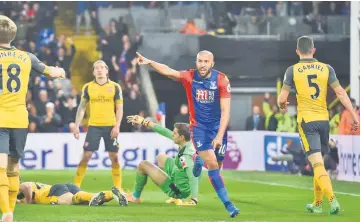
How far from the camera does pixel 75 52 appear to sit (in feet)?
107

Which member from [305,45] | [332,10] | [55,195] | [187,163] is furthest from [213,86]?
[332,10]

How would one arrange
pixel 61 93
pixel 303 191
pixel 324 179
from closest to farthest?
pixel 324 179 < pixel 303 191 < pixel 61 93

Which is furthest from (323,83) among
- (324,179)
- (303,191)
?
(303,191)

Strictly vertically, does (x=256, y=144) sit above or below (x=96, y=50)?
below

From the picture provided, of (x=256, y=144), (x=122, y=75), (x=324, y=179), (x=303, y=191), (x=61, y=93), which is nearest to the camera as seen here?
(x=324, y=179)

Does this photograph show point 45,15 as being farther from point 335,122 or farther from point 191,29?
point 335,122

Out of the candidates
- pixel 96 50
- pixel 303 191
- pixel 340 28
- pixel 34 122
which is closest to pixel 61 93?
pixel 34 122

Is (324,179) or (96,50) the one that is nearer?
(324,179)

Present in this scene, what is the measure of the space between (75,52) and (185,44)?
3405 mm

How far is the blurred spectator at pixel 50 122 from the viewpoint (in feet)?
90.2

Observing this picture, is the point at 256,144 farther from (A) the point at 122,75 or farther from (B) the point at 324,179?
(B) the point at 324,179

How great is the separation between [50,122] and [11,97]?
53.5 ft

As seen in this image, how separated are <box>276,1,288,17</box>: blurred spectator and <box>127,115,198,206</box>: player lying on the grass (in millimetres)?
18601

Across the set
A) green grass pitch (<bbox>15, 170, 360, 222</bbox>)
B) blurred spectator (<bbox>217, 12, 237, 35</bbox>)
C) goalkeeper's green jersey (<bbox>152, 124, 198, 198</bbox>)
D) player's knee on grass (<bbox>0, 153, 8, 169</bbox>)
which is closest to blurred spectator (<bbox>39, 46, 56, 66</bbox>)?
blurred spectator (<bbox>217, 12, 237, 35</bbox>)
